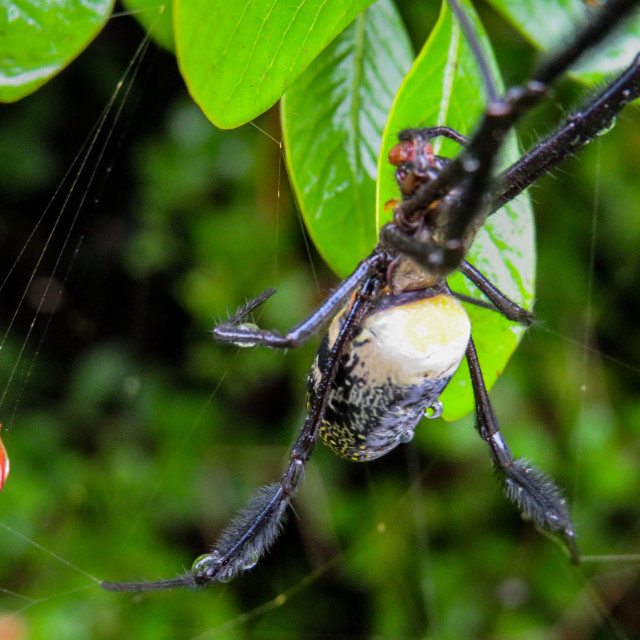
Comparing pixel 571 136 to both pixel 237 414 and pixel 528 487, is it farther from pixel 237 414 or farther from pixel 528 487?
pixel 237 414

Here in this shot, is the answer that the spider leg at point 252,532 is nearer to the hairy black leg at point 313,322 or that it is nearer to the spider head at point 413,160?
the hairy black leg at point 313,322

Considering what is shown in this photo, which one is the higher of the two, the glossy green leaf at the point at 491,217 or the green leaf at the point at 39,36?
the green leaf at the point at 39,36

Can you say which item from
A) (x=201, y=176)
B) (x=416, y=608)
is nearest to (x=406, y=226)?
(x=201, y=176)

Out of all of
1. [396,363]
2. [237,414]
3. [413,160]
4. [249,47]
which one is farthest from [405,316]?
[237,414]

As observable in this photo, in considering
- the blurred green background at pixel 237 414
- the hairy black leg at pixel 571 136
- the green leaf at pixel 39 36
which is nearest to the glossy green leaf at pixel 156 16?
the green leaf at pixel 39 36

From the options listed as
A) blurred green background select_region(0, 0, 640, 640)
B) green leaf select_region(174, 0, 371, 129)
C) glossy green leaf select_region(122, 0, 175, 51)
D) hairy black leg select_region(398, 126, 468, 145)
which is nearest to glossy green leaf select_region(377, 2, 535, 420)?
hairy black leg select_region(398, 126, 468, 145)

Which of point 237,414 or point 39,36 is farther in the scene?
point 237,414
